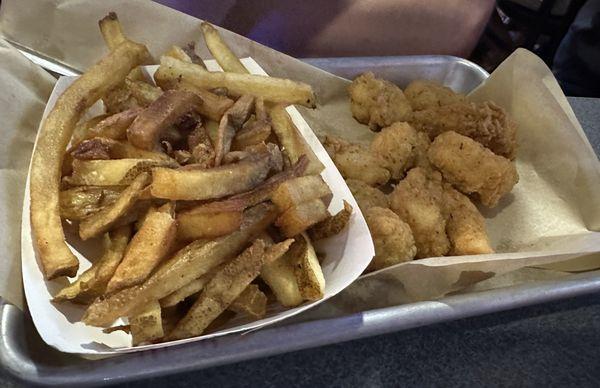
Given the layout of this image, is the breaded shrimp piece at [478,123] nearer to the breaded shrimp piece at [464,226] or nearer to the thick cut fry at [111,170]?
the breaded shrimp piece at [464,226]

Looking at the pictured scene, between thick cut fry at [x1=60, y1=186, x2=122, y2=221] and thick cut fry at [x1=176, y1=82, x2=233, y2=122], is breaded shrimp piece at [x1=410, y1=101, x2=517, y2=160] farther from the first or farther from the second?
thick cut fry at [x1=60, y1=186, x2=122, y2=221]

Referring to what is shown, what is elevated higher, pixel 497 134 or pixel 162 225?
pixel 497 134

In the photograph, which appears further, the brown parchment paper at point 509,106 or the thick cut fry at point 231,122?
the brown parchment paper at point 509,106

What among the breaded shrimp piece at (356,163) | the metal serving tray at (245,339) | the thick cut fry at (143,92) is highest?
the thick cut fry at (143,92)

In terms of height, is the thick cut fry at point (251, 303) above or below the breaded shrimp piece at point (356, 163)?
below

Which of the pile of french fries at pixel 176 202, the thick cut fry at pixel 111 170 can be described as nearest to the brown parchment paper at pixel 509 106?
the pile of french fries at pixel 176 202

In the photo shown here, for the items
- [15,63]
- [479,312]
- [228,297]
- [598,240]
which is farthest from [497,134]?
[15,63]

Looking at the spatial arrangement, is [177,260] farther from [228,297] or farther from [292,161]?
[292,161]
